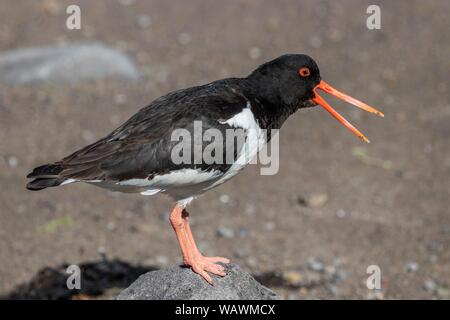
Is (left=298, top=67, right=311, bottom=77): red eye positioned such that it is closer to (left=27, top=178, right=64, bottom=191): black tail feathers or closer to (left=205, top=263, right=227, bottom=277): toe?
(left=205, top=263, right=227, bottom=277): toe

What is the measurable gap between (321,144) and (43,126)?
441 centimetres

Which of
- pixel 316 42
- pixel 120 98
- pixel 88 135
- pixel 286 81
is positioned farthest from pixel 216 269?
pixel 316 42

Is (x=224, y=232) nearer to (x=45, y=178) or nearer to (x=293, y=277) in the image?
(x=293, y=277)

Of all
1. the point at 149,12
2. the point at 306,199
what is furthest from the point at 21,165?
the point at 149,12

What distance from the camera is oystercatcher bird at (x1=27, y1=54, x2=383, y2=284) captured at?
21.3 feet

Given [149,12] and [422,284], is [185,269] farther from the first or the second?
[149,12]

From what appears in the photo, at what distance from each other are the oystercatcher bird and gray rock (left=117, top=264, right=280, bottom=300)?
0.27 ft

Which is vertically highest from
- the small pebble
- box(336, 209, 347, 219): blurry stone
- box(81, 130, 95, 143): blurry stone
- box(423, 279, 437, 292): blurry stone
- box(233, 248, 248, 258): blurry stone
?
box(81, 130, 95, 143): blurry stone

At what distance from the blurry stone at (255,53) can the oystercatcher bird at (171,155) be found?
743cm

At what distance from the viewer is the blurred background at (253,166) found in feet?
31.5

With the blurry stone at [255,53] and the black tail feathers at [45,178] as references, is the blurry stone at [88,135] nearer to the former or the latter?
the blurry stone at [255,53]

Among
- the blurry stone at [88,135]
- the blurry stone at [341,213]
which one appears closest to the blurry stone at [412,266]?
the blurry stone at [341,213]

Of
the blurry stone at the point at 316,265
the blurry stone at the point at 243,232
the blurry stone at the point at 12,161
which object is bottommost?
the blurry stone at the point at 316,265

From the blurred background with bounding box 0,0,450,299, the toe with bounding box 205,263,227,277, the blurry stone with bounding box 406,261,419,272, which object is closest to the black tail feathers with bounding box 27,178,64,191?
the toe with bounding box 205,263,227,277
